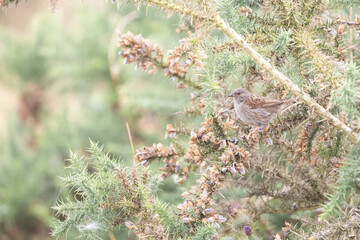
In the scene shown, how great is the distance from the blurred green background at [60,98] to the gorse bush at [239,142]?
1656 mm

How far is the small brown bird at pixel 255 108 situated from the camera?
4.83 feet

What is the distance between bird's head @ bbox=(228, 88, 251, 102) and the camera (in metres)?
1.60

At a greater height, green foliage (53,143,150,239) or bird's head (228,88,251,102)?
bird's head (228,88,251,102)

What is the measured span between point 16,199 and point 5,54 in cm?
155

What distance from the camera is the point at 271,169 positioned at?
1492mm

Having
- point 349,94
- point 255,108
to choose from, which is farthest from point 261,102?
point 349,94

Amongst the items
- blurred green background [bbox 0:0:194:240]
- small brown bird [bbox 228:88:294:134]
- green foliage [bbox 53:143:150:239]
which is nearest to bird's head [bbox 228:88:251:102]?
small brown bird [bbox 228:88:294:134]

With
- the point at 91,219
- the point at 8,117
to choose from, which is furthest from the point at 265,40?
the point at 8,117

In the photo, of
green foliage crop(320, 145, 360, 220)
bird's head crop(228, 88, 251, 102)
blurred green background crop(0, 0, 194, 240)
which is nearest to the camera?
green foliage crop(320, 145, 360, 220)

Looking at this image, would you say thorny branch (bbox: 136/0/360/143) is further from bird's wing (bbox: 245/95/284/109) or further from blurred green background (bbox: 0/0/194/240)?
blurred green background (bbox: 0/0/194/240)

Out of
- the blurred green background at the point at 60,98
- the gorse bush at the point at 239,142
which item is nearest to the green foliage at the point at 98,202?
the gorse bush at the point at 239,142

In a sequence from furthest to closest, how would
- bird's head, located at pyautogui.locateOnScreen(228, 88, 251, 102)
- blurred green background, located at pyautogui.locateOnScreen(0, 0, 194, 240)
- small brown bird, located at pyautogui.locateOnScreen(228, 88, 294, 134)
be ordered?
1. blurred green background, located at pyautogui.locateOnScreen(0, 0, 194, 240)
2. bird's head, located at pyautogui.locateOnScreen(228, 88, 251, 102)
3. small brown bird, located at pyautogui.locateOnScreen(228, 88, 294, 134)

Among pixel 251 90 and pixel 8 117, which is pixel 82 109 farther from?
pixel 251 90

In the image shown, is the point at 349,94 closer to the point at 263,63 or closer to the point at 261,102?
the point at 263,63
